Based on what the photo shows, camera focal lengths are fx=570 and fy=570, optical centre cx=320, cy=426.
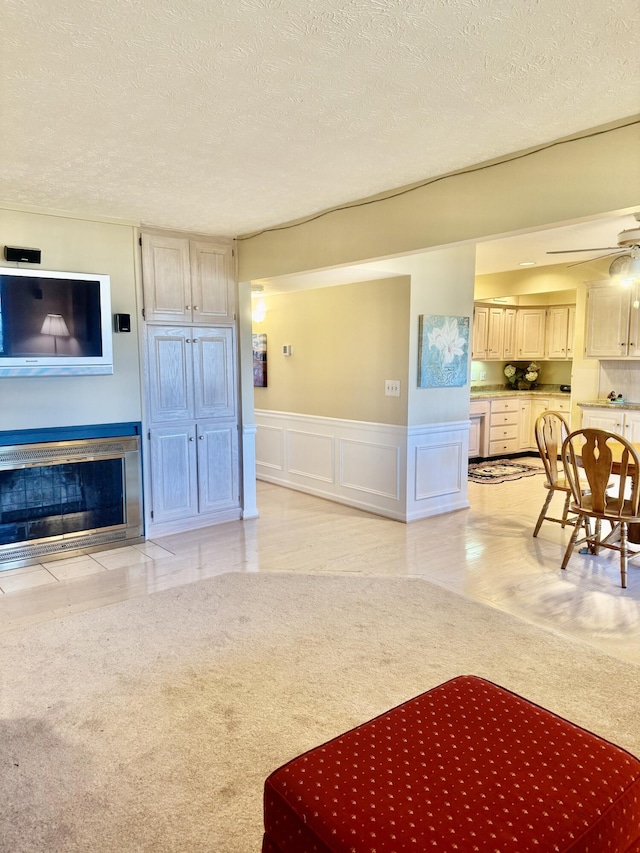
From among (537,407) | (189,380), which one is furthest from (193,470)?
(537,407)

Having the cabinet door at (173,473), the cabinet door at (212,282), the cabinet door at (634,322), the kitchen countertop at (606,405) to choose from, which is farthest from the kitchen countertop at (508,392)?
the cabinet door at (173,473)

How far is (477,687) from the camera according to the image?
1.81 meters

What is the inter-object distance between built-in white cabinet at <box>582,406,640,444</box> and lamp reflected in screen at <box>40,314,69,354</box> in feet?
18.3

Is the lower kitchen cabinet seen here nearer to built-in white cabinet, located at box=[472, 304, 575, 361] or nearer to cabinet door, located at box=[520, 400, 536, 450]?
built-in white cabinet, located at box=[472, 304, 575, 361]

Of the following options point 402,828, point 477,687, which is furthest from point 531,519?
point 402,828

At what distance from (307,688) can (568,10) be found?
265 centimetres

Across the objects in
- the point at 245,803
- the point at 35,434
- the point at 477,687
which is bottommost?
the point at 245,803

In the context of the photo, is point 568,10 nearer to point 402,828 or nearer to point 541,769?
point 541,769

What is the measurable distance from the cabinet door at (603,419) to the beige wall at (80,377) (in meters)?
5.31

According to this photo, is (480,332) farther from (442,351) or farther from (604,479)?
(604,479)

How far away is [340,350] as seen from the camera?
5.68m

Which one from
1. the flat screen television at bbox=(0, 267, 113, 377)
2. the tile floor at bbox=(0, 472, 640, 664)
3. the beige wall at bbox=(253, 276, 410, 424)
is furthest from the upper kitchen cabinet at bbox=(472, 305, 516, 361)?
the flat screen television at bbox=(0, 267, 113, 377)

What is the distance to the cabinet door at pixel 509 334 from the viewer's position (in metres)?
8.64

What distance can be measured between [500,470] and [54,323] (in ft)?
18.8
